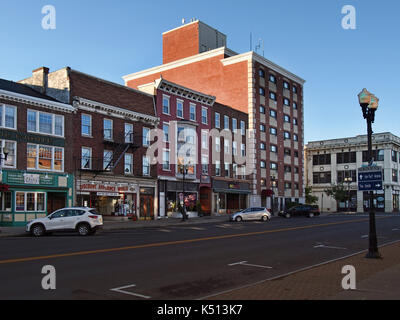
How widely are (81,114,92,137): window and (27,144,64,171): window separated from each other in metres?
3.00

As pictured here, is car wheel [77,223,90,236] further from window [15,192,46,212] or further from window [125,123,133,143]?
window [125,123,133,143]

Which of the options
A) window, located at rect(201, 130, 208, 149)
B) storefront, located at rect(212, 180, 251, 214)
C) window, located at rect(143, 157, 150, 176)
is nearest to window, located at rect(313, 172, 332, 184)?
storefront, located at rect(212, 180, 251, 214)

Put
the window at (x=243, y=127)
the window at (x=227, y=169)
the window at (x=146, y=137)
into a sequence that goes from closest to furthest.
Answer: the window at (x=146, y=137)
the window at (x=227, y=169)
the window at (x=243, y=127)

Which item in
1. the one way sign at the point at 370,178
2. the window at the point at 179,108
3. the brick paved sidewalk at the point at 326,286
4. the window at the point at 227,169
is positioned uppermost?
the window at the point at 179,108

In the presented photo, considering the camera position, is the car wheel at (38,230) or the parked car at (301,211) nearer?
the car wheel at (38,230)

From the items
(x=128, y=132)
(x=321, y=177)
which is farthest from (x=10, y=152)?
(x=321, y=177)

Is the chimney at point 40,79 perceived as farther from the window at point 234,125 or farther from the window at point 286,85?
the window at point 286,85

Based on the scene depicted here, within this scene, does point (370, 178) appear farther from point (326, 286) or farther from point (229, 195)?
point (229, 195)

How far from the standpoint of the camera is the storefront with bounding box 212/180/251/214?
51.3 metres

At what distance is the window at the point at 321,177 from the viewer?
88.7 meters

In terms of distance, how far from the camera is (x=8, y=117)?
1206 inches

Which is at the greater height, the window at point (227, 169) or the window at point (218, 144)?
the window at point (218, 144)

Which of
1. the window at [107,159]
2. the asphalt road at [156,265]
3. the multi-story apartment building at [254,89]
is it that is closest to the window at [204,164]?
the multi-story apartment building at [254,89]

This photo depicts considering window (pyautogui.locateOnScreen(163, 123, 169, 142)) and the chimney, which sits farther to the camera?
window (pyautogui.locateOnScreen(163, 123, 169, 142))
